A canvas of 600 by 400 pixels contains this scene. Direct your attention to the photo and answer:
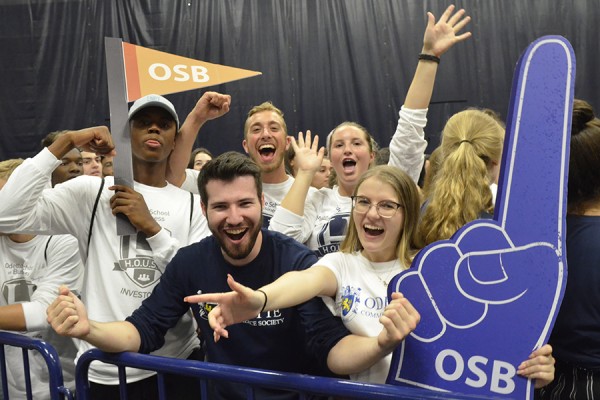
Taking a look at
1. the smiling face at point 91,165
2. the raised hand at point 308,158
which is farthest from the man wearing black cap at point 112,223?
the smiling face at point 91,165

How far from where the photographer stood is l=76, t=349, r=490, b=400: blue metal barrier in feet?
5.01

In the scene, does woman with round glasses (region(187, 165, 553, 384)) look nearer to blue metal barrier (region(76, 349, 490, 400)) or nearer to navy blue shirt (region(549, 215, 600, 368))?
blue metal barrier (region(76, 349, 490, 400))

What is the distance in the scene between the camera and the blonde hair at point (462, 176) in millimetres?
1955

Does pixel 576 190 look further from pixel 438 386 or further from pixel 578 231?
pixel 438 386

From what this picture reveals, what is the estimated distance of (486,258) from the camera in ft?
5.41

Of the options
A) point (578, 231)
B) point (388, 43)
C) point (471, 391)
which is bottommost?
point (471, 391)

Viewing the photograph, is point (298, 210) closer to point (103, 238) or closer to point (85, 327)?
point (103, 238)

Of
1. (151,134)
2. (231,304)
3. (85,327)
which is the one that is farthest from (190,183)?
(231,304)

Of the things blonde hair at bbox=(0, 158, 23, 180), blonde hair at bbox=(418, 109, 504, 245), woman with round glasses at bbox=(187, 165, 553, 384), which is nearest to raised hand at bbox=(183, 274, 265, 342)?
woman with round glasses at bbox=(187, 165, 553, 384)

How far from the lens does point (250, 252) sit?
199cm

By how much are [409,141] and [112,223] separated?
1.12 metres

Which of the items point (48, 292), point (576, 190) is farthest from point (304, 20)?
point (576, 190)

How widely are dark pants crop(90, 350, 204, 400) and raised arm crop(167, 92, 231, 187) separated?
0.84m

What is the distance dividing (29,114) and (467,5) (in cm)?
535
